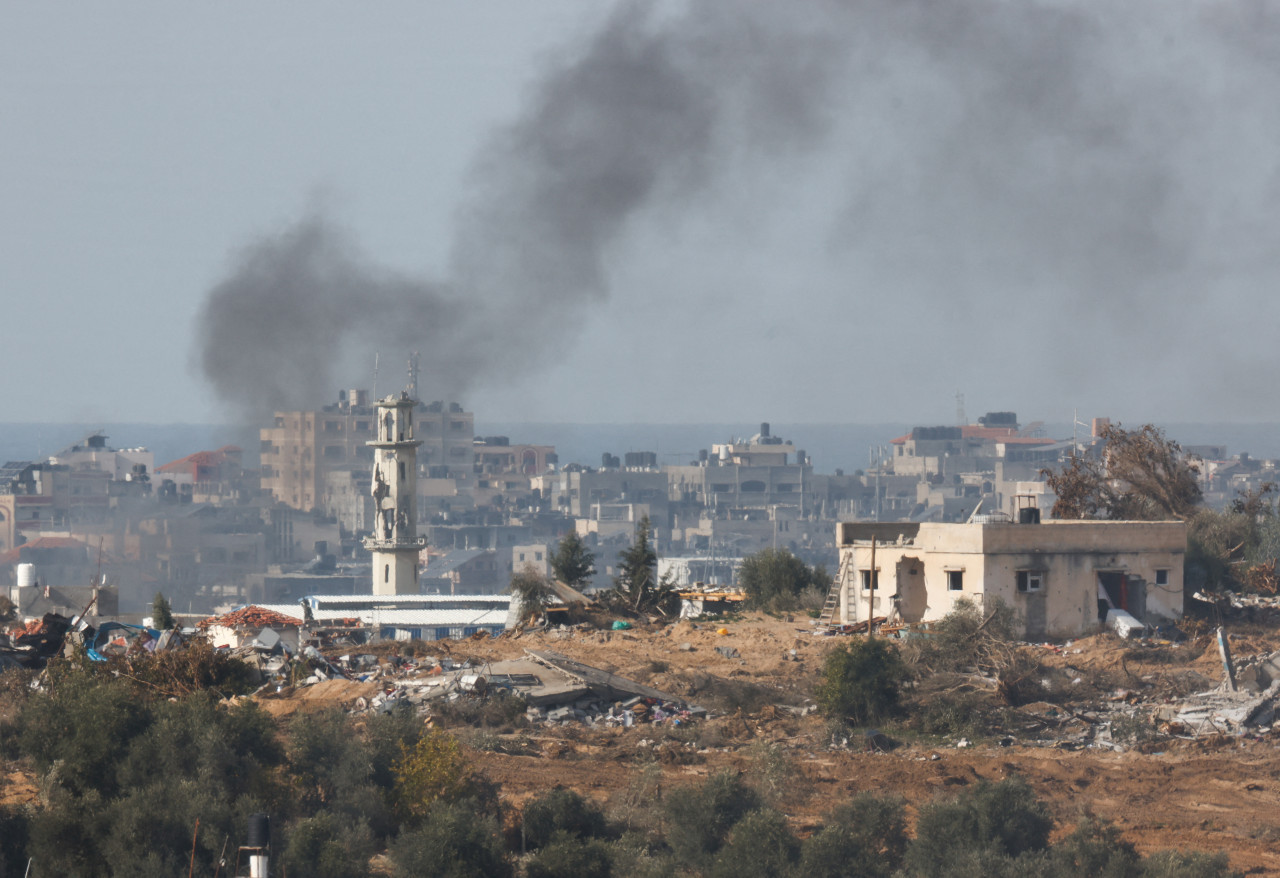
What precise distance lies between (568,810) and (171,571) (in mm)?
145518

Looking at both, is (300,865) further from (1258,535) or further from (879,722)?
(1258,535)

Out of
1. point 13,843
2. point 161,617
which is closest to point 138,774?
point 13,843

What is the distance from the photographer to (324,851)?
14.8 m

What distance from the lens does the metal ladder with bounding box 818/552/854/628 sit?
31.9 m

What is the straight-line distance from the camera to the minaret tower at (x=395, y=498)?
156ft

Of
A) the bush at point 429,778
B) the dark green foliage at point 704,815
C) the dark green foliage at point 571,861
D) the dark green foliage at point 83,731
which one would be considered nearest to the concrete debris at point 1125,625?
the dark green foliage at point 704,815

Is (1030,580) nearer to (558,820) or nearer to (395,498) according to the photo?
(558,820)

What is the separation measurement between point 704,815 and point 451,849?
2.56 metres

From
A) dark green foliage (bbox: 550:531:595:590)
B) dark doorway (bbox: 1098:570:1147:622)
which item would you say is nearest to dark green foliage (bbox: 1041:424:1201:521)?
dark doorway (bbox: 1098:570:1147:622)

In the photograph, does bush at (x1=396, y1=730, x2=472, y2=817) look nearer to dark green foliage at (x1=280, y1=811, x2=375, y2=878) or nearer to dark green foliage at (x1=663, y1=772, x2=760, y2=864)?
dark green foliage at (x1=280, y1=811, x2=375, y2=878)

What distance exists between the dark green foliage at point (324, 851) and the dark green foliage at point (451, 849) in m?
0.34

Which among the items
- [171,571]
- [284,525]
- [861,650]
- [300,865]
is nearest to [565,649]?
[861,650]

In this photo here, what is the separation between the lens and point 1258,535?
39906 millimetres

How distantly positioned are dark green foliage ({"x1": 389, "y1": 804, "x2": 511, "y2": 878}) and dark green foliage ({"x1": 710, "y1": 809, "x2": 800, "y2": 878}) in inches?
79.6
